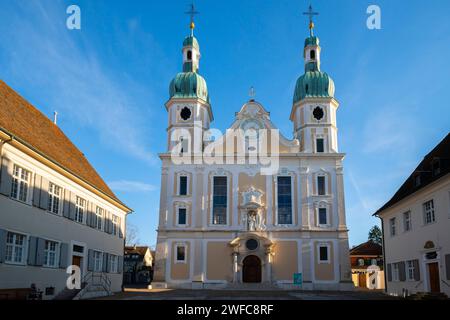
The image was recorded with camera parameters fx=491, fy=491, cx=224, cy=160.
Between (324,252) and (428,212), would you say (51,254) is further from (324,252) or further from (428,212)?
(324,252)

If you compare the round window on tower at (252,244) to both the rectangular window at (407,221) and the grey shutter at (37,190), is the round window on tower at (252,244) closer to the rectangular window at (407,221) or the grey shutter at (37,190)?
the rectangular window at (407,221)

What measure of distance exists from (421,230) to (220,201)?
19.1 meters

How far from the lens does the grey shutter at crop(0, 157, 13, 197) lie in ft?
55.8

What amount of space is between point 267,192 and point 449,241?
20456mm

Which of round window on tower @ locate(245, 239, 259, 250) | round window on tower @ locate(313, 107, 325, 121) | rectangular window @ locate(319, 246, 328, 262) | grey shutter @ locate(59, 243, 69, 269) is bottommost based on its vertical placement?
grey shutter @ locate(59, 243, 69, 269)

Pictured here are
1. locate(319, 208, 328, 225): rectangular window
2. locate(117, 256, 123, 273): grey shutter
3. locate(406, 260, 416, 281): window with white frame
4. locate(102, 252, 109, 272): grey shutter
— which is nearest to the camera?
locate(406, 260, 416, 281): window with white frame

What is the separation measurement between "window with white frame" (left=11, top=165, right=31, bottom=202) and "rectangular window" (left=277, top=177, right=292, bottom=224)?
24478 millimetres

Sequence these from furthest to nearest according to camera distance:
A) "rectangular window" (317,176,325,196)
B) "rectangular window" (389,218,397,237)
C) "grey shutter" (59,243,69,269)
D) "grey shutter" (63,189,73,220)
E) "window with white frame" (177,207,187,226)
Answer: "rectangular window" (317,176,325,196) < "window with white frame" (177,207,187,226) < "rectangular window" (389,218,397,237) < "grey shutter" (63,189,73,220) < "grey shutter" (59,243,69,269)

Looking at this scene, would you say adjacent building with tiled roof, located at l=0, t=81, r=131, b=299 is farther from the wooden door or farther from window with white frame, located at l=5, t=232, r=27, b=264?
the wooden door

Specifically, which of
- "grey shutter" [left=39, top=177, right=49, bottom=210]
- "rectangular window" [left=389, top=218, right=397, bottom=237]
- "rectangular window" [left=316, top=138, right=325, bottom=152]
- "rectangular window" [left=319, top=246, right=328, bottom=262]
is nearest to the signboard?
"rectangular window" [left=319, top=246, right=328, bottom=262]

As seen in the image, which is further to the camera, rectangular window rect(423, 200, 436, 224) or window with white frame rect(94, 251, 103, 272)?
window with white frame rect(94, 251, 103, 272)
